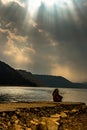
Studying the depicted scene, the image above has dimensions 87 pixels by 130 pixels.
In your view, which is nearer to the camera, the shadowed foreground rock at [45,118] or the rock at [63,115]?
the shadowed foreground rock at [45,118]

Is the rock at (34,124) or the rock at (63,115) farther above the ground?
the rock at (63,115)

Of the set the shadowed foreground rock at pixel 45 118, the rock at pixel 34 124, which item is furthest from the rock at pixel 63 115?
the rock at pixel 34 124

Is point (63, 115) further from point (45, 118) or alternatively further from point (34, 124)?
point (34, 124)

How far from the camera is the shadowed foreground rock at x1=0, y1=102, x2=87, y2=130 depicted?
2028 centimetres

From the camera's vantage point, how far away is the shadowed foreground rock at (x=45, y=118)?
66.5 feet

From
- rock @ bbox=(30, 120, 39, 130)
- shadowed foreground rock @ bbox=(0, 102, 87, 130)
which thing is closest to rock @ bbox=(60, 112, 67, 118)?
shadowed foreground rock @ bbox=(0, 102, 87, 130)

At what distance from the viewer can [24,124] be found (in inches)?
834

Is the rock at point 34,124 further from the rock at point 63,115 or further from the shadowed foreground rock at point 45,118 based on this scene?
the rock at point 63,115

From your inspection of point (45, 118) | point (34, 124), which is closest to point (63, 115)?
point (45, 118)

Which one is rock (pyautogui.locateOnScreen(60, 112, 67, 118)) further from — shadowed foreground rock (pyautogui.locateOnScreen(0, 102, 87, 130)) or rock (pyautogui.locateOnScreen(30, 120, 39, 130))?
rock (pyautogui.locateOnScreen(30, 120, 39, 130))

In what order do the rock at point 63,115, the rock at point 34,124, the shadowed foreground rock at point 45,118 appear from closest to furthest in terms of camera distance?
the shadowed foreground rock at point 45,118 < the rock at point 34,124 < the rock at point 63,115

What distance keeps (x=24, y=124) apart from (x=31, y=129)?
838 millimetres

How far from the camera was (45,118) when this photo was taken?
21859mm

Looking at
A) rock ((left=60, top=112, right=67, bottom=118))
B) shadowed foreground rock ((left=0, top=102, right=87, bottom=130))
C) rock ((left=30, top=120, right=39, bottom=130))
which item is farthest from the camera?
rock ((left=60, top=112, right=67, bottom=118))
